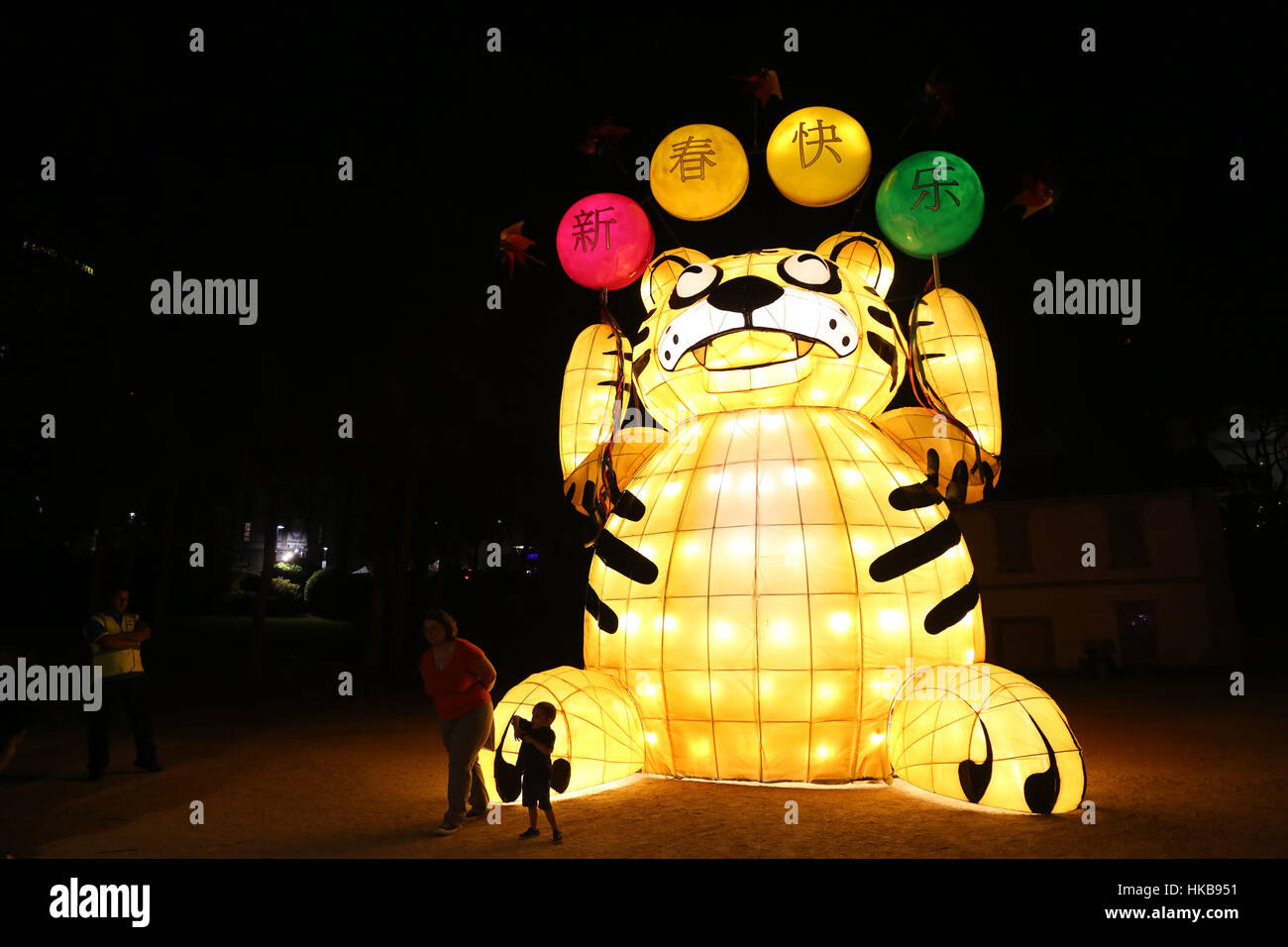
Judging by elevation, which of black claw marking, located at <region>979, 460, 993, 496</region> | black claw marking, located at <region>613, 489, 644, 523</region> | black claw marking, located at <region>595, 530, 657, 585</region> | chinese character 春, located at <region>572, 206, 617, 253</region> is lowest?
black claw marking, located at <region>595, 530, 657, 585</region>

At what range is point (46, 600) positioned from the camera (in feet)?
87.5

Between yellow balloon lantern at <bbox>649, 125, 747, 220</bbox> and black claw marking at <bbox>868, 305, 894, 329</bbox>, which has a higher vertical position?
yellow balloon lantern at <bbox>649, 125, 747, 220</bbox>

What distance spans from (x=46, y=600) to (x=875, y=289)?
92.8 ft

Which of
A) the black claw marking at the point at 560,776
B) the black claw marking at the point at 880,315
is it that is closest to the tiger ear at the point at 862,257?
the black claw marking at the point at 880,315

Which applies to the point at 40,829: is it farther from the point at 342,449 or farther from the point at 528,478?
the point at 528,478

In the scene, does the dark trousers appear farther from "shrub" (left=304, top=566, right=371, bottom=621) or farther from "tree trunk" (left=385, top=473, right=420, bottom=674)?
"shrub" (left=304, top=566, right=371, bottom=621)

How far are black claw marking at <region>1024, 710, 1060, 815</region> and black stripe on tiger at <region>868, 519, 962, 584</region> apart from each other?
126 centimetres

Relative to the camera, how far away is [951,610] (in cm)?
638

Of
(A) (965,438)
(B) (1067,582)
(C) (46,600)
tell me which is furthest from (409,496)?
(C) (46,600)

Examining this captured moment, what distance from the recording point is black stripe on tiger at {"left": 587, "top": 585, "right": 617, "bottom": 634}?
686 centimetres

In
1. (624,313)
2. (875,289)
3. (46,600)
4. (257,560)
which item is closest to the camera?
(875,289)

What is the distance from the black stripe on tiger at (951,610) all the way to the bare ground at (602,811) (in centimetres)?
121

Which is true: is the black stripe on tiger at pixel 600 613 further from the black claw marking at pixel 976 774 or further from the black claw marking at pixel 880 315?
the black claw marking at pixel 880 315

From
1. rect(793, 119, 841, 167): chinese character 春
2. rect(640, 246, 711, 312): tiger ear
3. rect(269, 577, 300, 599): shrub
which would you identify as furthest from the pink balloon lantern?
rect(269, 577, 300, 599): shrub
